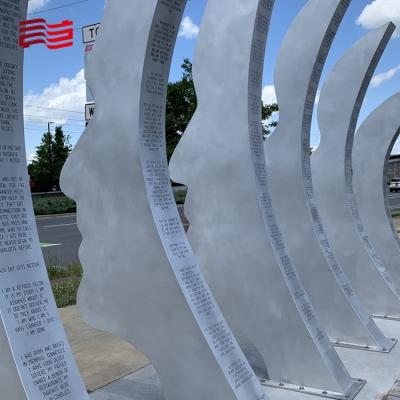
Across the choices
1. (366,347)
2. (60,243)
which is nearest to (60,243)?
(60,243)

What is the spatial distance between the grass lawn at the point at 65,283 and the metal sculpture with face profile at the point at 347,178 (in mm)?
4440

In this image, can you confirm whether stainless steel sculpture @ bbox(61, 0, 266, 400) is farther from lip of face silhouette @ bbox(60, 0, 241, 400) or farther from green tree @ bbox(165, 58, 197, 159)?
green tree @ bbox(165, 58, 197, 159)

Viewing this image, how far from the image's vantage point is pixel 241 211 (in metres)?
5.95

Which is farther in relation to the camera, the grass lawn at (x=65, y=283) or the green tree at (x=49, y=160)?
the green tree at (x=49, y=160)

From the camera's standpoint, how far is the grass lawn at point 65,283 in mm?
9469

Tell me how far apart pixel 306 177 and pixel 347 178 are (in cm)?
182

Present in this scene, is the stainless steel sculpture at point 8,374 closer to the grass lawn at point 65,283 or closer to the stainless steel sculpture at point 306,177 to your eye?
the stainless steel sculpture at point 306,177

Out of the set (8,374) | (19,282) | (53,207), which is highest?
(19,282)

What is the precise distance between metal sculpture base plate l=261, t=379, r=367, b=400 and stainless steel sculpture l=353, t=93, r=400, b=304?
477cm

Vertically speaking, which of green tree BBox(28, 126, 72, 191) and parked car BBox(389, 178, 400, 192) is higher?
green tree BBox(28, 126, 72, 191)

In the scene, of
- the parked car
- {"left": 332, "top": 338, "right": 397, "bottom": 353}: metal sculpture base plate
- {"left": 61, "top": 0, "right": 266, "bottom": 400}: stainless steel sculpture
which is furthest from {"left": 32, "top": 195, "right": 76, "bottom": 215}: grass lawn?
the parked car

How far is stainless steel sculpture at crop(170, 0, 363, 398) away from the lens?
5.78m

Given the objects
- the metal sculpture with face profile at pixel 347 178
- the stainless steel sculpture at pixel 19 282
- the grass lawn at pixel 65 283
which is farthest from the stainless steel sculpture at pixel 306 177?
the stainless steel sculpture at pixel 19 282

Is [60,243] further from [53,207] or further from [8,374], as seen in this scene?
[53,207]
